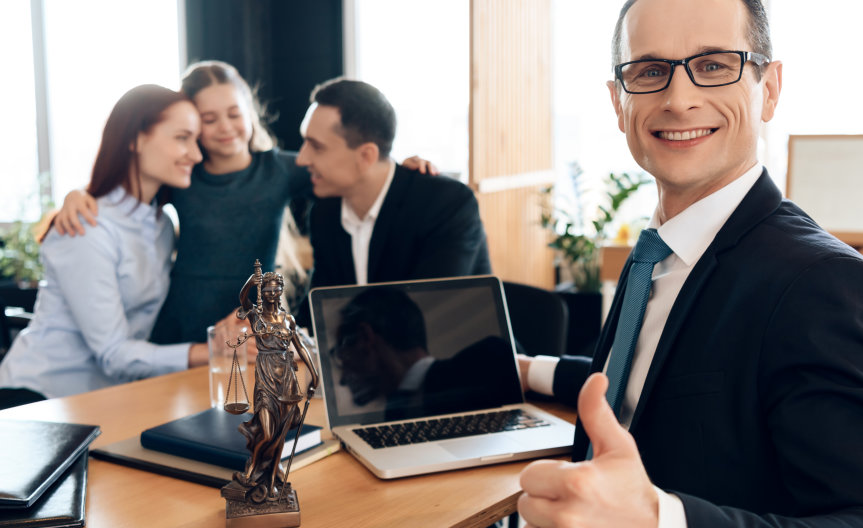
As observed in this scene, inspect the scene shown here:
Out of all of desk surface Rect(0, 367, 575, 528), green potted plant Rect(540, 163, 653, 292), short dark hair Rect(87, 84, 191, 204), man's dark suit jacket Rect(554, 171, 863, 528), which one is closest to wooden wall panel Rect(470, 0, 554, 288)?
green potted plant Rect(540, 163, 653, 292)

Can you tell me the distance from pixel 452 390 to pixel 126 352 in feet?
3.84

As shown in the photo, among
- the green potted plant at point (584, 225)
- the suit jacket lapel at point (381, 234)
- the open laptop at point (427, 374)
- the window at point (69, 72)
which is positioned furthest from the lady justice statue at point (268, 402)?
the window at point (69, 72)

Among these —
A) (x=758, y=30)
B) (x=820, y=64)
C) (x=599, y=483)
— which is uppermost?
(x=820, y=64)

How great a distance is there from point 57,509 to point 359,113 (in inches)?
80.2

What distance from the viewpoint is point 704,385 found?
3.51ft

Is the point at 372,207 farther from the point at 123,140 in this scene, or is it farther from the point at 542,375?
the point at 542,375

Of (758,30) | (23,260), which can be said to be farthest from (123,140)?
(23,260)

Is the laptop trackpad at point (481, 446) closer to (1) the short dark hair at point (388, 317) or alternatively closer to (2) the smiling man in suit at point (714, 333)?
(2) the smiling man in suit at point (714, 333)

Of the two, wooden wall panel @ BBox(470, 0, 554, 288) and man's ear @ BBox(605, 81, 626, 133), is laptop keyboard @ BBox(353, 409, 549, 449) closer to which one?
man's ear @ BBox(605, 81, 626, 133)

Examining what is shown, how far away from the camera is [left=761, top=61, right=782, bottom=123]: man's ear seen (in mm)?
1277

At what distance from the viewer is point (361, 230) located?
2.79m

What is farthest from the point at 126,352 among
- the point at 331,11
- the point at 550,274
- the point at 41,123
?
the point at 41,123

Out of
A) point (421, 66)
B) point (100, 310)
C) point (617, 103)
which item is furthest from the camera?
point (421, 66)

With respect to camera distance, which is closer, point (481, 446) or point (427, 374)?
point (481, 446)
